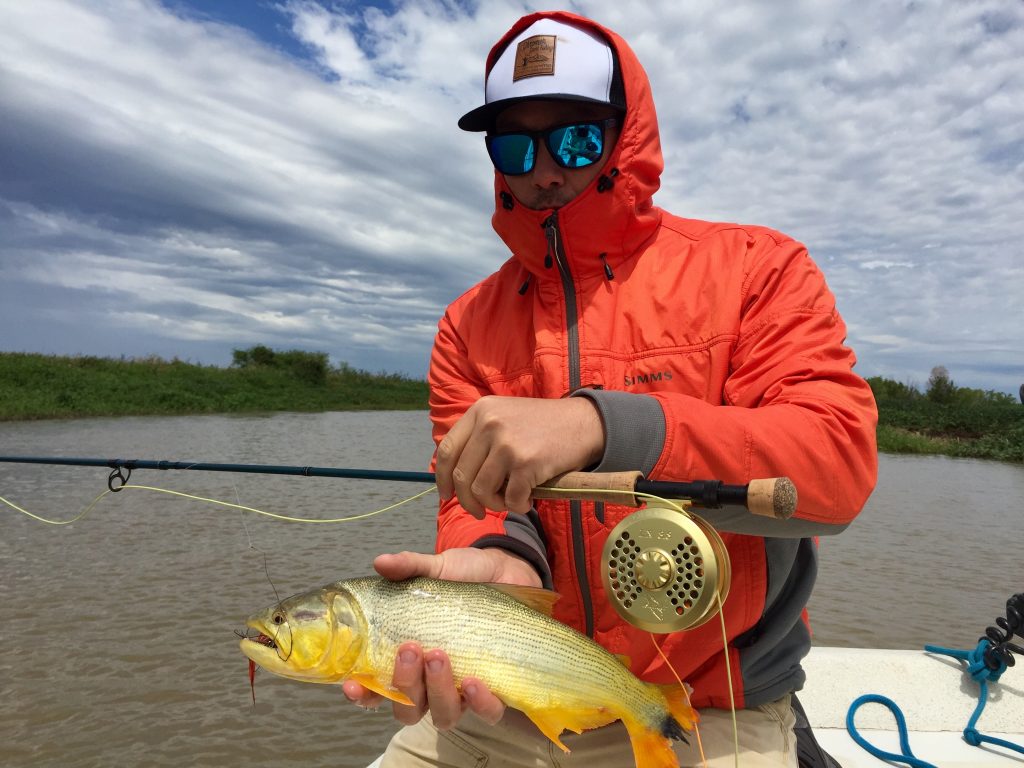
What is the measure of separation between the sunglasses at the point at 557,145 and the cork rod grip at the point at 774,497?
1.62 meters

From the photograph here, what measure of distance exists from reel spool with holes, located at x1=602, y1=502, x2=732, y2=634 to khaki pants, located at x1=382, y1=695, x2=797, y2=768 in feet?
2.81

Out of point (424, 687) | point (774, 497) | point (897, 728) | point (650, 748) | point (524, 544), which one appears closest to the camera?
point (774, 497)

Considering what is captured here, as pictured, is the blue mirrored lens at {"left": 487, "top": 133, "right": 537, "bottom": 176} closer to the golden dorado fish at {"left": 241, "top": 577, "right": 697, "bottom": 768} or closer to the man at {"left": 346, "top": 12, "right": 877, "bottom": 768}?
the man at {"left": 346, "top": 12, "right": 877, "bottom": 768}

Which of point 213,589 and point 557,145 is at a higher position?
point 557,145

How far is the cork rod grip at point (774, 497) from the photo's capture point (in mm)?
1509

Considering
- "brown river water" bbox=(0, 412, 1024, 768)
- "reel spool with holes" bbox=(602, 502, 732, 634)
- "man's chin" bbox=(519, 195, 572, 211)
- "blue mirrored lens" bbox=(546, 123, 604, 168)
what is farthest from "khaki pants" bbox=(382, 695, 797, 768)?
"brown river water" bbox=(0, 412, 1024, 768)

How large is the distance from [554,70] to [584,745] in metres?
2.42

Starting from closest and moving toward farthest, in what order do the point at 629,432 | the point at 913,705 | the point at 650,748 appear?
1. the point at 629,432
2. the point at 650,748
3. the point at 913,705

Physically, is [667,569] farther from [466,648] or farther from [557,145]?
[557,145]

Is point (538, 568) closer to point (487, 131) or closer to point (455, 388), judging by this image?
point (455, 388)

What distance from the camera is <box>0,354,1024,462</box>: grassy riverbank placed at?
26.7 meters

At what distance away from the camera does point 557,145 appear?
269 cm

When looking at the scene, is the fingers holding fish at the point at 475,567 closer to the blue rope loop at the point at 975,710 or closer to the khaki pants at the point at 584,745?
the khaki pants at the point at 584,745

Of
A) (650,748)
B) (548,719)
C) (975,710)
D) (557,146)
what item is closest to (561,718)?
(548,719)
